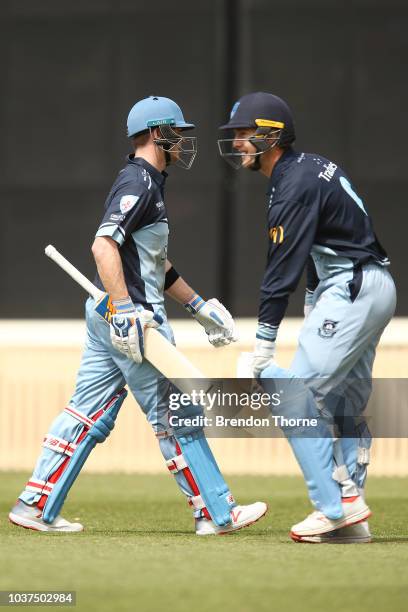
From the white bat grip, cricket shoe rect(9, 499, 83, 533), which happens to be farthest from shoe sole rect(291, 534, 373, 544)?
the white bat grip

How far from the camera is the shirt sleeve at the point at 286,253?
5.39 metres

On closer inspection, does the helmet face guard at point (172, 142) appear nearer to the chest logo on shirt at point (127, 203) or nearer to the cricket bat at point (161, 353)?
the chest logo on shirt at point (127, 203)

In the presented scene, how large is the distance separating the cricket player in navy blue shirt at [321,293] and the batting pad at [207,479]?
430mm

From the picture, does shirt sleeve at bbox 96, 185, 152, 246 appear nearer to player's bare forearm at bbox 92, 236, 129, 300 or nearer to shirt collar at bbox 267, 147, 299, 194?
player's bare forearm at bbox 92, 236, 129, 300

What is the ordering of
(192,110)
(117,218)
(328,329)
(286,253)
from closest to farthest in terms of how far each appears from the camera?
(286,253) < (328,329) < (117,218) < (192,110)

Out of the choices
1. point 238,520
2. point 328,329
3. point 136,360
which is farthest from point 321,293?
point 238,520

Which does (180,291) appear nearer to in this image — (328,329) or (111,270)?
(111,270)

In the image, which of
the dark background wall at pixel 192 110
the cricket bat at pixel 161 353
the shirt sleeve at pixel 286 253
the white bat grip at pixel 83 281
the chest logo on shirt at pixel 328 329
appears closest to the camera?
the shirt sleeve at pixel 286 253

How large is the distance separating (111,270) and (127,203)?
0.29m

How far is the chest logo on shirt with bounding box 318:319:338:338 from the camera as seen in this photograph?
5.50 metres

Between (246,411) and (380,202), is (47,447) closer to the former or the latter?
(246,411)

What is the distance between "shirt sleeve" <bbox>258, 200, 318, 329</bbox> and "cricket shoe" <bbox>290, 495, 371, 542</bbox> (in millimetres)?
749

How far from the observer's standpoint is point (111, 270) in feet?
18.6

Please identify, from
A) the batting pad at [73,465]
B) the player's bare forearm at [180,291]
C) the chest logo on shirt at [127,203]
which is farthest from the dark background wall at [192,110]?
the chest logo on shirt at [127,203]
